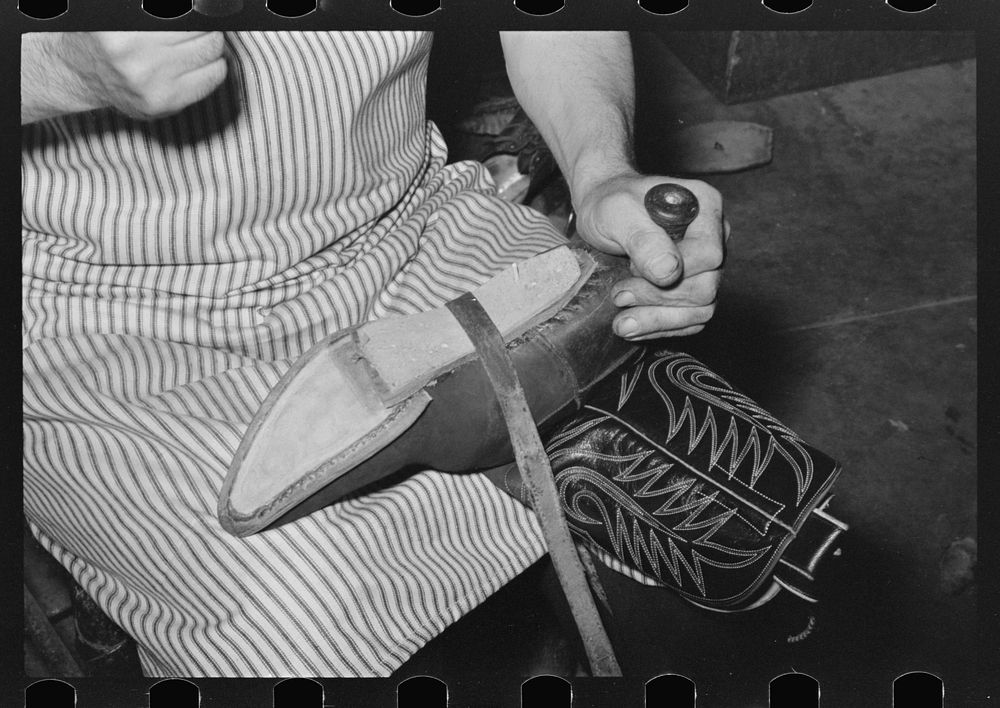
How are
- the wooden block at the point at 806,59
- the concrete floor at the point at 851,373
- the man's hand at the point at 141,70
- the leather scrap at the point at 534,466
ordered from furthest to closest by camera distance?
the wooden block at the point at 806,59 → the concrete floor at the point at 851,373 → the leather scrap at the point at 534,466 → the man's hand at the point at 141,70

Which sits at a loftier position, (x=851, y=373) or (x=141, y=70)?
(x=141, y=70)

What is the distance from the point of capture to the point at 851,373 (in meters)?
1.46

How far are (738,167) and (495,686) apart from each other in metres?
1.21

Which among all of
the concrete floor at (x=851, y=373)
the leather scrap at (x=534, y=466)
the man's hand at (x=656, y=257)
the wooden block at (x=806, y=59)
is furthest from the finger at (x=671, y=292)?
the wooden block at (x=806, y=59)

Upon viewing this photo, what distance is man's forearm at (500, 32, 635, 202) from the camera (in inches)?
33.0

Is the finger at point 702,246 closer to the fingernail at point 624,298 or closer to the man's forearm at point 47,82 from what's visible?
the fingernail at point 624,298

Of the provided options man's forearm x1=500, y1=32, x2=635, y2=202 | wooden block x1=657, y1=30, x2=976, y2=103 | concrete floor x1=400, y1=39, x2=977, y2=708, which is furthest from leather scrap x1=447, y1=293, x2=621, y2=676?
wooden block x1=657, y1=30, x2=976, y2=103

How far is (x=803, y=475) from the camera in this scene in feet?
2.31

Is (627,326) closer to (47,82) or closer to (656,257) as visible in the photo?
(656,257)

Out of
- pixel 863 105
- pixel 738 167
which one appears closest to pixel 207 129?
pixel 738 167

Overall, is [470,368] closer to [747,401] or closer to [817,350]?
[747,401]

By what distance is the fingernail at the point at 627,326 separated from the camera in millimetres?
720

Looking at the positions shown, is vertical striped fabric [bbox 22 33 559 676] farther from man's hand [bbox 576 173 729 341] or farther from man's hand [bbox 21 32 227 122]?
man's hand [bbox 576 173 729 341]

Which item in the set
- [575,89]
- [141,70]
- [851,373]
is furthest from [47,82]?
[851,373]
